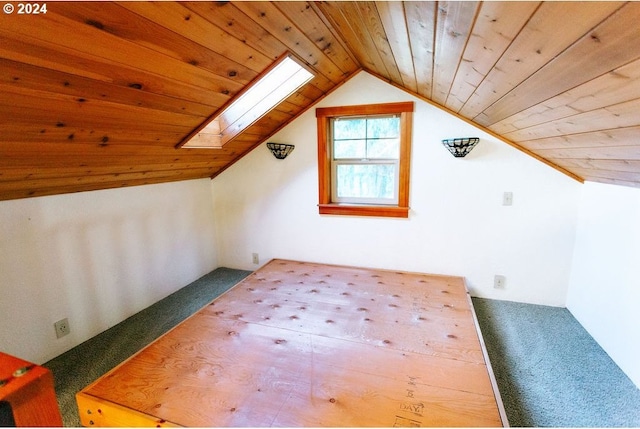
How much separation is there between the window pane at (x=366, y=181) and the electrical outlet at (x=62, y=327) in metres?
2.41

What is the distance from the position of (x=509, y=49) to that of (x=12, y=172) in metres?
2.30

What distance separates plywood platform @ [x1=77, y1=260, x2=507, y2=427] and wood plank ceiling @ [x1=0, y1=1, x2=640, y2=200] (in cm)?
121

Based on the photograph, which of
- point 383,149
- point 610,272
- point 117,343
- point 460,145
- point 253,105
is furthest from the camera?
point 383,149

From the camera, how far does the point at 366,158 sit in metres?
2.93

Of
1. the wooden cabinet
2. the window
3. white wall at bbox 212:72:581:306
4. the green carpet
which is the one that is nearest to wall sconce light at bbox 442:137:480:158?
white wall at bbox 212:72:581:306

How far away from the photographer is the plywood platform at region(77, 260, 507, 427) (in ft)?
4.32

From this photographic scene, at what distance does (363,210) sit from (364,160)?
1.59 feet

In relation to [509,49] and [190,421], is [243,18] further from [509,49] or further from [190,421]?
[190,421]

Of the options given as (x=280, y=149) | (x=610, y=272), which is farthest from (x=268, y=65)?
(x=610, y=272)

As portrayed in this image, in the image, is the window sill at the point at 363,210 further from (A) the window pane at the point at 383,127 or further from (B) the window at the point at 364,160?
(A) the window pane at the point at 383,127

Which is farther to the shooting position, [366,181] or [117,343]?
[366,181]

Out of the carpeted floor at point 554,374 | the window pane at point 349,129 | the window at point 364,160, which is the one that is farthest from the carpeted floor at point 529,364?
the window pane at point 349,129

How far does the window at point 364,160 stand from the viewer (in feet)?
9.06

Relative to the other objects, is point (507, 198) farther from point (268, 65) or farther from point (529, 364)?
point (268, 65)
